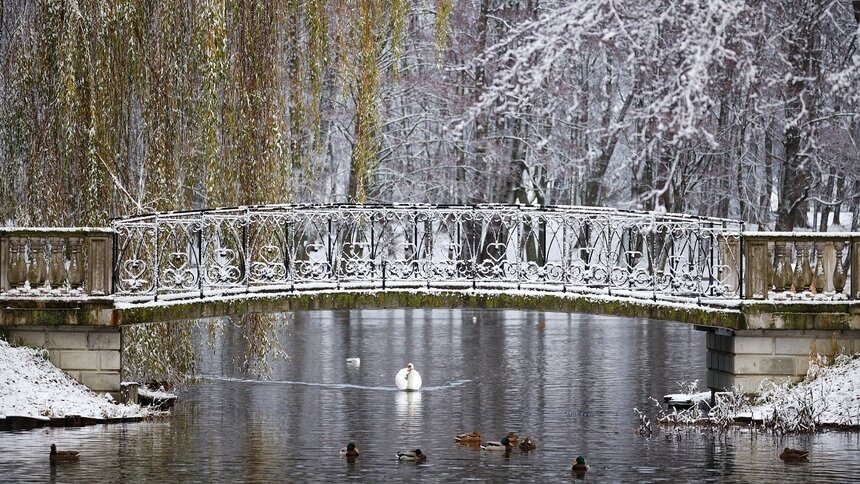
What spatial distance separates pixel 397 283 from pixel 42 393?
443cm

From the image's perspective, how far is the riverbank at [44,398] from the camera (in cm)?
1825

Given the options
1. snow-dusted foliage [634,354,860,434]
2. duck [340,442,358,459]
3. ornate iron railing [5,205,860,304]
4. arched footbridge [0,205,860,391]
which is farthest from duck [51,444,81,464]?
snow-dusted foliage [634,354,860,434]

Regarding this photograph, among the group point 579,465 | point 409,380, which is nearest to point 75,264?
point 409,380

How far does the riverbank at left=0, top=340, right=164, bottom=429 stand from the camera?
18.2 metres

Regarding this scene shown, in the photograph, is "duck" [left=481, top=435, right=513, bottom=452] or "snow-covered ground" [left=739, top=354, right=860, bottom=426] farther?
"snow-covered ground" [left=739, top=354, right=860, bottom=426]

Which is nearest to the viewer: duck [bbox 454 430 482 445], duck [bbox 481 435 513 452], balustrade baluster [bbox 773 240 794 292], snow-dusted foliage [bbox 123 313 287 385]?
duck [bbox 481 435 513 452]

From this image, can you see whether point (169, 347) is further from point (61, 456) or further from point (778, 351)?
point (778, 351)

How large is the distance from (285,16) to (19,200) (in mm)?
4122

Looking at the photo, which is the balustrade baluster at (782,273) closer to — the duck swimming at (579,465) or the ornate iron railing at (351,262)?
the ornate iron railing at (351,262)

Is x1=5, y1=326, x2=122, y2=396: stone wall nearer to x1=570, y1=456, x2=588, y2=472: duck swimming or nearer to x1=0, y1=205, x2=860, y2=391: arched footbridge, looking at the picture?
x1=0, y1=205, x2=860, y2=391: arched footbridge

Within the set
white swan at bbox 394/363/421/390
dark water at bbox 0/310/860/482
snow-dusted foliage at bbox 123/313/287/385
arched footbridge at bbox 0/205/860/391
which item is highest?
arched footbridge at bbox 0/205/860/391

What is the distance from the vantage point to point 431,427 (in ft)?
→ 61.3

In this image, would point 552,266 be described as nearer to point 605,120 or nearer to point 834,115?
point 834,115

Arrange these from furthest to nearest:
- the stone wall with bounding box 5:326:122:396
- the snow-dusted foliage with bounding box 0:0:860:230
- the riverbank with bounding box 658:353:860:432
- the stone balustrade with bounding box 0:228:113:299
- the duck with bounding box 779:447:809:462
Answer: the snow-dusted foliage with bounding box 0:0:860:230, the stone wall with bounding box 5:326:122:396, the stone balustrade with bounding box 0:228:113:299, the riverbank with bounding box 658:353:860:432, the duck with bounding box 779:447:809:462
